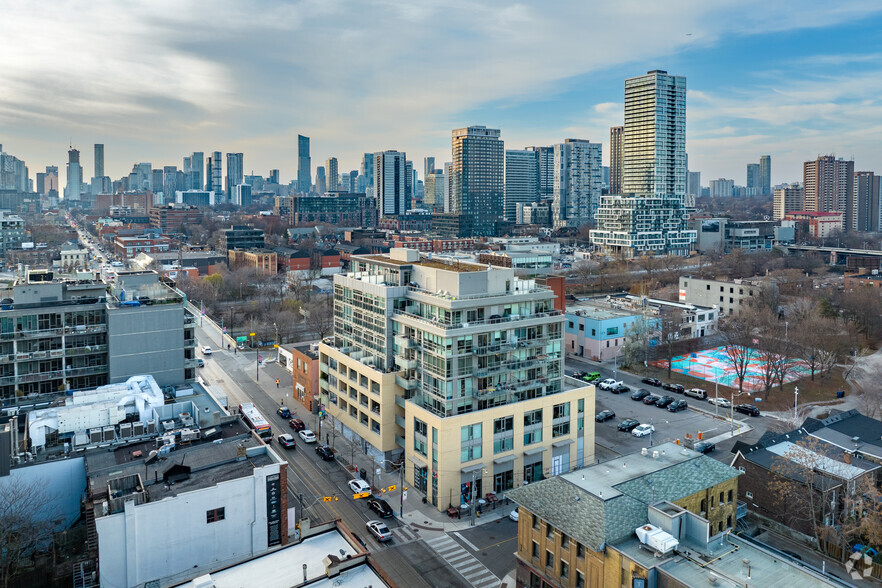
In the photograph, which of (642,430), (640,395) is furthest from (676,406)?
(642,430)

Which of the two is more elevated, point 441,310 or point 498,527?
point 441,310

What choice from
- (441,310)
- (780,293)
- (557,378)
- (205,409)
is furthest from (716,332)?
(205,409)

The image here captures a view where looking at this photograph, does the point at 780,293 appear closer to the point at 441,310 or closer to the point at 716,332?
the point at 716,332

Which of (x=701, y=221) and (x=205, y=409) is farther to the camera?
(x=701, y=221)

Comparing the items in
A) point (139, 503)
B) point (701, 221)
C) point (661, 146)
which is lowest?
point (139, 503)

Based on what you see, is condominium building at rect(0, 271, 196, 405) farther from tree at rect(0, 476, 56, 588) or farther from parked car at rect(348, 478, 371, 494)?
parked car at rect(348, 478, 371, 494)

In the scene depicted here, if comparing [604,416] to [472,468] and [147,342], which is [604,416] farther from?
[147,342]

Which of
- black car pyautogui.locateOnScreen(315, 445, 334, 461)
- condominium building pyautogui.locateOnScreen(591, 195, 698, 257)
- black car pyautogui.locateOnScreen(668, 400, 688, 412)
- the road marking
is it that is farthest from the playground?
condominium building pyautogui.locateOnScreen(591, 195, 698, 257)
